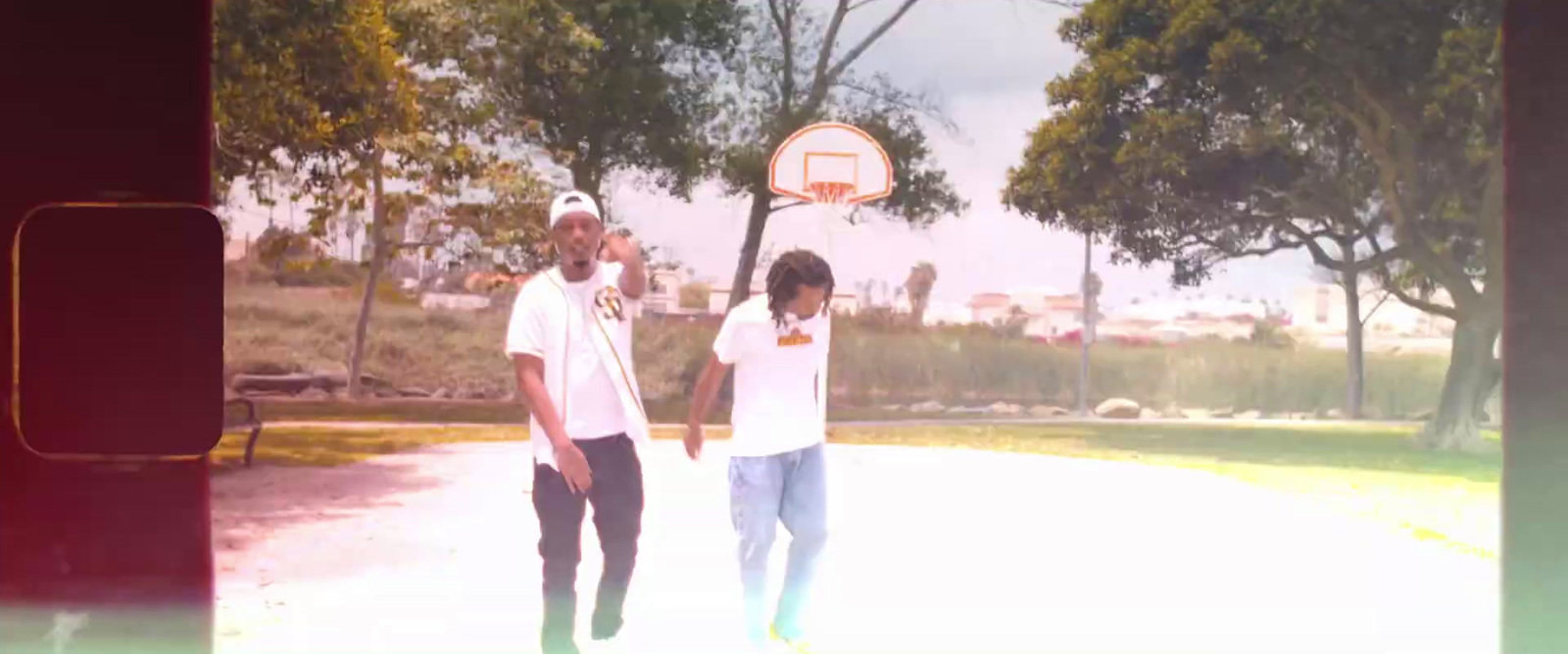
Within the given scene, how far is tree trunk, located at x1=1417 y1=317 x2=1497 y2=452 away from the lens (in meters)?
2.71

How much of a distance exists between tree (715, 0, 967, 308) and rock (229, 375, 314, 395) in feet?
3.19

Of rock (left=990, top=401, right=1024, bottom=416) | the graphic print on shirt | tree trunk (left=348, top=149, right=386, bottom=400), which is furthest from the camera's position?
rock (left=990, top=401, right=1024, bottom=416)

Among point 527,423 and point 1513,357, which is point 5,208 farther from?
point 1513,357

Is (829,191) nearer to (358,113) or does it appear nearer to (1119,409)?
(1119,409)

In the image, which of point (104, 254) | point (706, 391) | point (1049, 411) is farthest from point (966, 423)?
point (104, 254)

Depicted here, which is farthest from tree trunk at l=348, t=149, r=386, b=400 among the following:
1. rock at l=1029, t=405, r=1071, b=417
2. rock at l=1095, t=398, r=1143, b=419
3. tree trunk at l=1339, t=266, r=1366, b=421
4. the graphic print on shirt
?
tree trunk at l=1339, t=266, r=1366, b=421

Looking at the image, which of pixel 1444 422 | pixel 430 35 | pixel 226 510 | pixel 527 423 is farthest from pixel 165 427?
pixel 1444 422

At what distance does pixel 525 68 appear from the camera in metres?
2.57

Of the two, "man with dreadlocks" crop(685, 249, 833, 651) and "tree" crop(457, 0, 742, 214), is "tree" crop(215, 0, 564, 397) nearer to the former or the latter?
"tree" crop(457, 0, 742, 214)

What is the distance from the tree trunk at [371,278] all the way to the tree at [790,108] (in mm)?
745

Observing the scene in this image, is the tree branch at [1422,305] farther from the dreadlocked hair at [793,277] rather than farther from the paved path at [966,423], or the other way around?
the dreadlocked hair at [793,277]

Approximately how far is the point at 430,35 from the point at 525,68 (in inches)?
8.5

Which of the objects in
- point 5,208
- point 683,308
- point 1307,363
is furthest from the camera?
point 1307,363

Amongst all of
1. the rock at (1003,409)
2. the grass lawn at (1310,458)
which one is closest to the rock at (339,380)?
the grass lawn at (1310,458)
